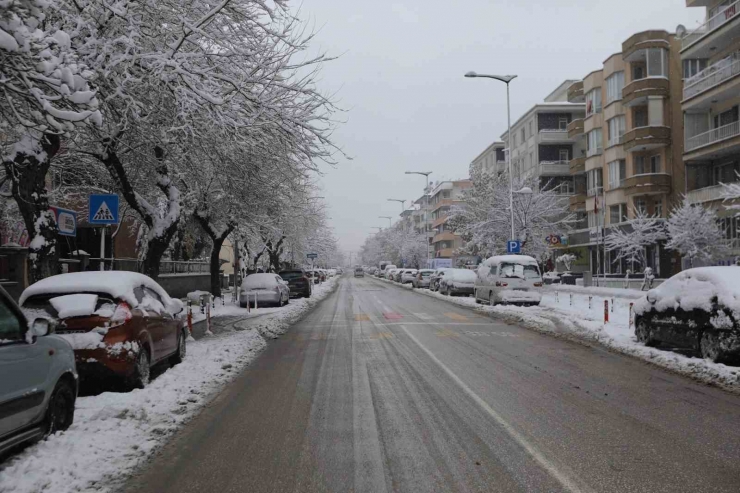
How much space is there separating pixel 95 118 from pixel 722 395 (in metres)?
8.25

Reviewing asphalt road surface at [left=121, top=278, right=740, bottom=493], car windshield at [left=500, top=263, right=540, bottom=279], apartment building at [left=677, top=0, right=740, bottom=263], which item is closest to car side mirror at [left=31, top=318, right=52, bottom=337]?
asphalt road surface at [left=121, top=278, right=740, bottom=493]

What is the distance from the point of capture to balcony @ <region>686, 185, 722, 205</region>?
3244 centimetres

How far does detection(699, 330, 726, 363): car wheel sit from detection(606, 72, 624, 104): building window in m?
37.5

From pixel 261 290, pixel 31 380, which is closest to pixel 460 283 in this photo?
pixel 261 290

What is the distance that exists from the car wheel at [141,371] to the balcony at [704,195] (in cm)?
3204

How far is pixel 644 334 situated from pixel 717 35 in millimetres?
27176

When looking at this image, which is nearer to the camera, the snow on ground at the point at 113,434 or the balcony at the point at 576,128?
the snow on ground at the point at 113,434

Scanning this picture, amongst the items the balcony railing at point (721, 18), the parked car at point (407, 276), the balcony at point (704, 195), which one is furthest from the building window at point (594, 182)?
the parked car at point (407, 276)

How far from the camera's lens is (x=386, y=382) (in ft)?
28.6

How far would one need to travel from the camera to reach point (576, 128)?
172 feet

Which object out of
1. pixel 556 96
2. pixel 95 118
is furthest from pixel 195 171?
pixel 556 96

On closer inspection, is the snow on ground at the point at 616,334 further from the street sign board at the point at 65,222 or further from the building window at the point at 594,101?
the building window at the point at 594,101

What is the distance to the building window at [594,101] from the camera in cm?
4750

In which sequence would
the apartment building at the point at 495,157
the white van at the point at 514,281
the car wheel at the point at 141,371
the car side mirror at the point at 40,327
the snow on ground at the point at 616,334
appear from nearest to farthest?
the car side mirror at the point at 40,327 < the car wheel at the point at 141,371 < the snow on ground at the point at 616,334 < the white van at the point at 514,281 < the apartment building at the point at 495,157
